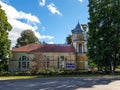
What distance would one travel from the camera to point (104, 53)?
41969mm

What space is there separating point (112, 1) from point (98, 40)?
6843 millimetres

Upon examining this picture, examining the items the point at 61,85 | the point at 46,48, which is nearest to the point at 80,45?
the point at 46,48

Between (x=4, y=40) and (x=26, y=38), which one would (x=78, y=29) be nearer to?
(x=4, y=40)

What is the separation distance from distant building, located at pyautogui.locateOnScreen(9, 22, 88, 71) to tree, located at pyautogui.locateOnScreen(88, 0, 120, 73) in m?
15.7

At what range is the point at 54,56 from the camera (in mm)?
58969

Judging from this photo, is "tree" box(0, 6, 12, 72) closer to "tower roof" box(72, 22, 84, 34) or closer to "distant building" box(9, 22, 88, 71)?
"distant building" box(9, 22, 88, 71)

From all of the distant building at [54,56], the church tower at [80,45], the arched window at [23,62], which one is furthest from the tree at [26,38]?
the arched window at [23,62]

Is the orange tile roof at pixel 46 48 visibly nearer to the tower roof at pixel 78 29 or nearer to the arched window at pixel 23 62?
the arched window at pixel 23 62

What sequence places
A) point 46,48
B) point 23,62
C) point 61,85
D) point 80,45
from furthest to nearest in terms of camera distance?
1. point 80,45
2. point 46,48
3. point 23,62
4. point 61,85

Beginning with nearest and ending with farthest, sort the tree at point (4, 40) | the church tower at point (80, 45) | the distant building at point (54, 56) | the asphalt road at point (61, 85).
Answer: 1. the asphalt road at point (61, 85)
2. the tree at point (4, 40)
3. the distant building at point (54, 56)
4. the church tower at point (80, 45)

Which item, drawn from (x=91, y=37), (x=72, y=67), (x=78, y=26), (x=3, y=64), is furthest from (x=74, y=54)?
(x=3, y=64)

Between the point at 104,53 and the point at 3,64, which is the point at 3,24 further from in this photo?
the point at 104,53

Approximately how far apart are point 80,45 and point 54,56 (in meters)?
7.57

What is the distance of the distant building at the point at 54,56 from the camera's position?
58.1 meters
